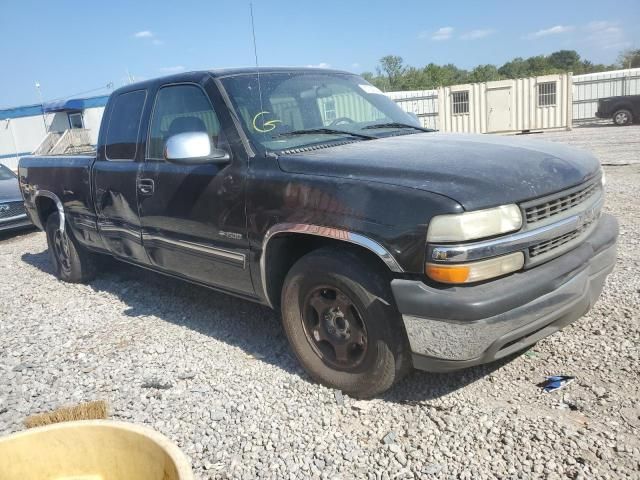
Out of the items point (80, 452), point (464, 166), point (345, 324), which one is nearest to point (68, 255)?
point (345, 324)

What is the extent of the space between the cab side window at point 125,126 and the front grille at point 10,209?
6.05 m

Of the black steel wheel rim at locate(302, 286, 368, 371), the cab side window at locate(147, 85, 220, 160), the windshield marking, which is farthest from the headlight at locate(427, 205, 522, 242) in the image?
the cab side window at locate(147, 85, 220, 160)

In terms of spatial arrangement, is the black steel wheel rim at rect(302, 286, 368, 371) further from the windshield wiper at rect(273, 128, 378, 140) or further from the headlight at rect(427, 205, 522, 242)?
the windshield wiper at rect(273, 128, 378, 140)

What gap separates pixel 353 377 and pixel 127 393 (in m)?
1.48

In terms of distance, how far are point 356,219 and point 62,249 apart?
14.6 ft

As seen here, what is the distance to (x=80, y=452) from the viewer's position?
83.2 inches

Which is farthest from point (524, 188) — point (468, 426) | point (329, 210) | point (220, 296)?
point (220, 296)

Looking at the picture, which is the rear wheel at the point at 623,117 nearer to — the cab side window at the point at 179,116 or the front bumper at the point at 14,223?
the front bumper at the point at 14,223

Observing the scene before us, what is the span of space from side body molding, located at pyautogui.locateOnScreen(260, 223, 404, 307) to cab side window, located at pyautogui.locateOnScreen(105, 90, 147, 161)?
177 centimetres

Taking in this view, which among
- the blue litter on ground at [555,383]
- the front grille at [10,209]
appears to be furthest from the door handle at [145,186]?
the front grille at [10,209]

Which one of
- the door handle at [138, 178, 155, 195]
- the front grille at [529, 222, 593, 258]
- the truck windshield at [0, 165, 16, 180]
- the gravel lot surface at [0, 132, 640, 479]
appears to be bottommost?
the gravel lot surface at [0, 132, 640, 479]

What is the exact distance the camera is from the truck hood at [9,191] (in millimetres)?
9836

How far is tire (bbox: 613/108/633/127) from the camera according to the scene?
74.7ft

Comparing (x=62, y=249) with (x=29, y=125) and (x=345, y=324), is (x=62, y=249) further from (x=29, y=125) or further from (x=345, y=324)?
(x=29, y=125)
